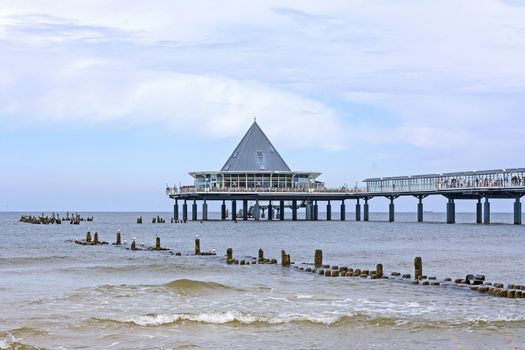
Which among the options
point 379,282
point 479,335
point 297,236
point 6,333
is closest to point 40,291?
point 6,333

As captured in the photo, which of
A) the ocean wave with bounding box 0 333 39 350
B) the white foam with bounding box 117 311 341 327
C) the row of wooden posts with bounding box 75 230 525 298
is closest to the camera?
the ocean wave with bounding box 0 333 39 350

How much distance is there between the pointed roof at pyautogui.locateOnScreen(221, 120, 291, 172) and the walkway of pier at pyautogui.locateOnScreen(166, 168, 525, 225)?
5633 millimetres

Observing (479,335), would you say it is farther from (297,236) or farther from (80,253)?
(297,236)

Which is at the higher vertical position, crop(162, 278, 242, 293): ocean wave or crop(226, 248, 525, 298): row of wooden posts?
crop(226, 248, 525, 298): row of wooden posts

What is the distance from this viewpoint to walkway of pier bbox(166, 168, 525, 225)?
316 ft

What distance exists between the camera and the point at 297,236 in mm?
80375

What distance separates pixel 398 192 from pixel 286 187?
16099 millimetres

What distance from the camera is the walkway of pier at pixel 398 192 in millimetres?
96463

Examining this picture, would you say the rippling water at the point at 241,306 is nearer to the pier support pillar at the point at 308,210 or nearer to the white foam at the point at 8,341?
the white foam at the point at 8,341

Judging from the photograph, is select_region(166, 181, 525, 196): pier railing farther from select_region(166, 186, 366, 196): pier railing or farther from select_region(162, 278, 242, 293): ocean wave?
select_region(162, 278, 242, 293): ocean wave

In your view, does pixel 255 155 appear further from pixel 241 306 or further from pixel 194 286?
pixel 241 306

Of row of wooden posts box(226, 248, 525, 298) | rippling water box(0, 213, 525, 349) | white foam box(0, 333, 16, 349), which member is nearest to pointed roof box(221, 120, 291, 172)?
rippling water box(0, 213, 525, 349)

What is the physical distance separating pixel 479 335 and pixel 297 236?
56.2 metres

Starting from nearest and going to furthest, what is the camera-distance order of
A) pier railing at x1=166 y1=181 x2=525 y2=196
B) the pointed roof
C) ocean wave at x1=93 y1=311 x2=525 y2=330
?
ocean wave at x1=93 y1=311 x2=525 y2=330 < pier railing at x1=166 y1=181 x2=525 y2=196 < the pointed roof
